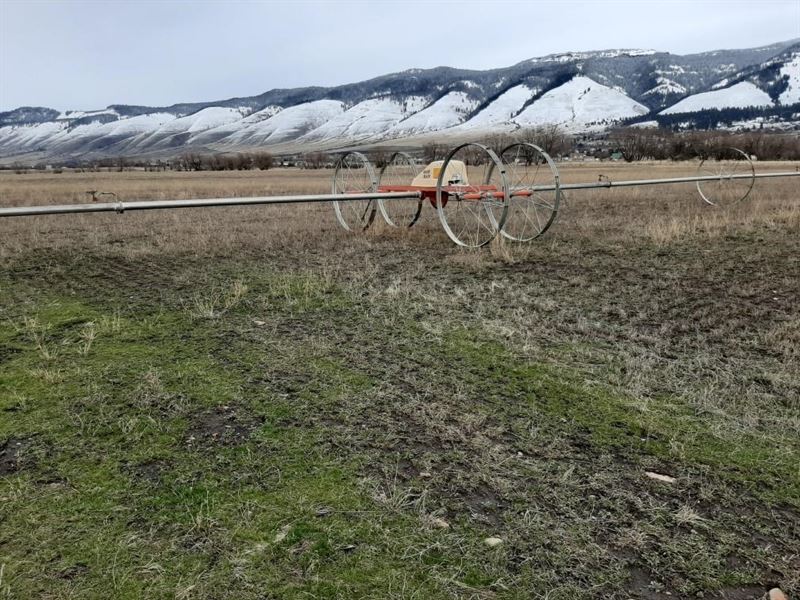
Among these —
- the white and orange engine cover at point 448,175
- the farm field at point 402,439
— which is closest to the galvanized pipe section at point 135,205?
the white and orange engine cover at point 448,175

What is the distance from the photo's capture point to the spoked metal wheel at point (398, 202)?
14.2m

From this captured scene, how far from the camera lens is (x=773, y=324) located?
19.7 ft

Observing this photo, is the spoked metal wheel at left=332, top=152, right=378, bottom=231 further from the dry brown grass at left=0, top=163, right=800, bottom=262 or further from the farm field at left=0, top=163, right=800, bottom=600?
the farm field at left=0, top=163, right=800, bottom=600

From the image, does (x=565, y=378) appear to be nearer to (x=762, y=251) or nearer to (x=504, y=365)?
(x=504, y=365)

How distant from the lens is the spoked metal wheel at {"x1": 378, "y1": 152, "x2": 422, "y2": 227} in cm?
1421

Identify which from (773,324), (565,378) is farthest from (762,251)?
(565,378)

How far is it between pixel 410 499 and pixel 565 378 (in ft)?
7.19

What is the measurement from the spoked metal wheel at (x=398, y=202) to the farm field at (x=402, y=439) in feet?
21.1

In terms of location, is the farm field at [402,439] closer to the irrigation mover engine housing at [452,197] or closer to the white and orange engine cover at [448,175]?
the irrigation mover engine housing at [452,197]

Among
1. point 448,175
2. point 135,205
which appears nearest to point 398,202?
point 448,175

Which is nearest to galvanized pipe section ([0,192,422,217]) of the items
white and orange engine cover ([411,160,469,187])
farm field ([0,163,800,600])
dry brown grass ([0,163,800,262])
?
white and orange engine cover ([411,160,469,187])

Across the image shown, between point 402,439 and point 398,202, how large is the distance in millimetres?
18911

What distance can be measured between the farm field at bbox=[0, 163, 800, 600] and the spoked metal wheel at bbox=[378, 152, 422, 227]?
642cm

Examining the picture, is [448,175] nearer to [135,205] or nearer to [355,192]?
[355,192]
